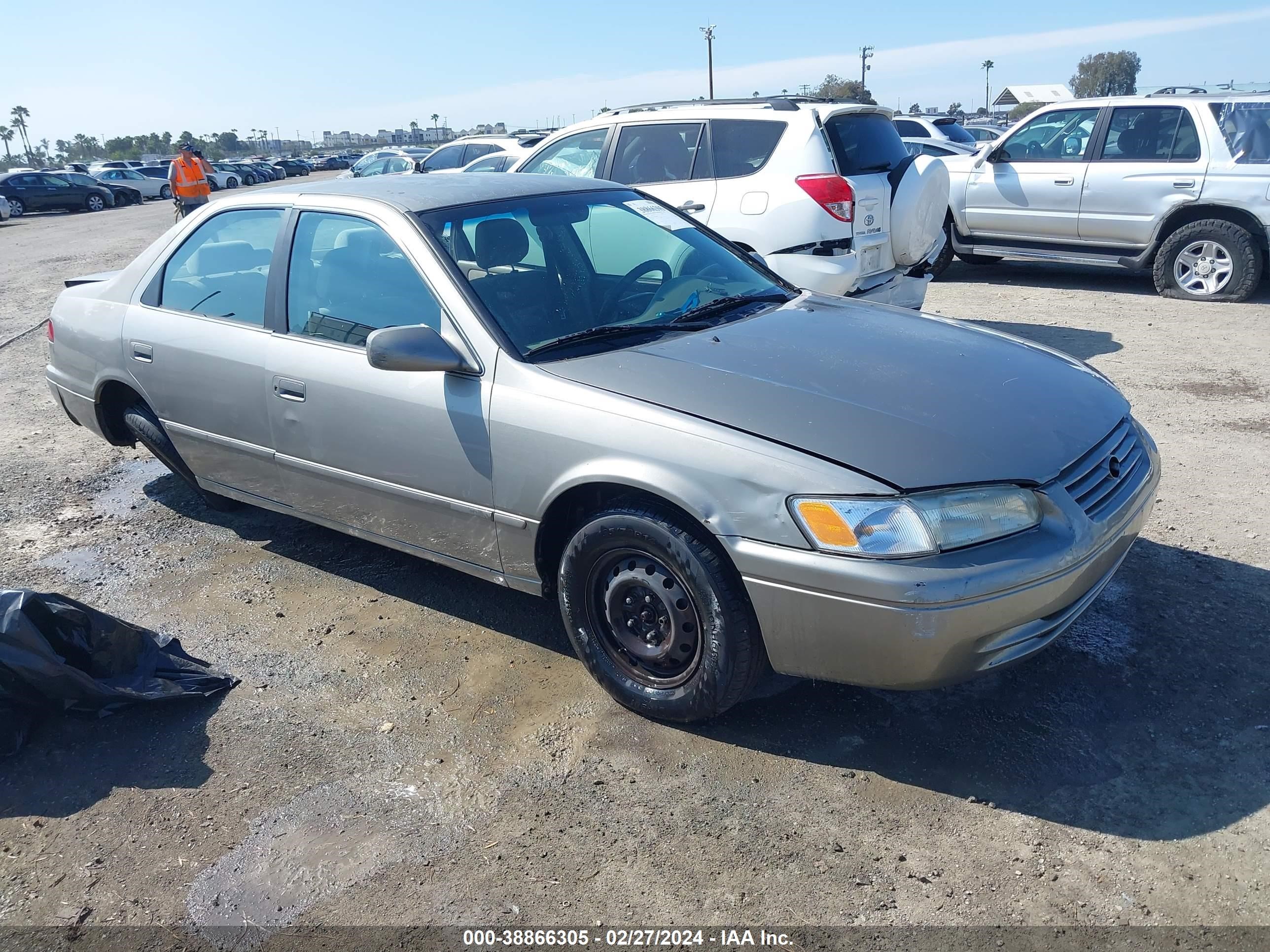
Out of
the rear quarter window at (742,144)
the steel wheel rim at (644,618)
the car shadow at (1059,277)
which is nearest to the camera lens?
the steel wheel rim at (644,618)

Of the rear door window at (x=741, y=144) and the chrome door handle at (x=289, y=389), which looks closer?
the chrome door handle at (x=289, y=389)

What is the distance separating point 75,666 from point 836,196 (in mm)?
5226

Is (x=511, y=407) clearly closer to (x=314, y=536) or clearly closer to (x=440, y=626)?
(x=440, y=626)

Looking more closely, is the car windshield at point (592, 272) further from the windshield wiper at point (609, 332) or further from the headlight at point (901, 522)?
the headlight at point (901, 522)

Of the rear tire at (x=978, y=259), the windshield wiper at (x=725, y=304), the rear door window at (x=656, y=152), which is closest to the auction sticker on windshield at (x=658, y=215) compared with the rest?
the windshield wiper at (x=725, y=304)

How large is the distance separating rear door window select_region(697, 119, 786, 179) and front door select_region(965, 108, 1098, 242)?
4.16 metres

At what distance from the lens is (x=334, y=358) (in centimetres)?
371

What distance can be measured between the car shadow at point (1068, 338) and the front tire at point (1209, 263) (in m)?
1.72

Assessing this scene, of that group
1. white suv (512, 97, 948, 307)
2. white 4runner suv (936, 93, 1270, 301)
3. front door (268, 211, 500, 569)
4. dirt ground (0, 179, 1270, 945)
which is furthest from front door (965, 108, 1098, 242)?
front door (268, 211, 500, 569)

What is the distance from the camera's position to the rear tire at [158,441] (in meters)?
4.62

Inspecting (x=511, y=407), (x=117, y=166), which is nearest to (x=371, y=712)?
(x=511, y=407)

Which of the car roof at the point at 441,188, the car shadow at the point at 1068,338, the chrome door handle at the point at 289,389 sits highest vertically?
the car roof at the point at 441,188

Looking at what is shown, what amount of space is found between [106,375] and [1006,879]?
4.33m

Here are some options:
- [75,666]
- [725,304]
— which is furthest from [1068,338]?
[75,666]
